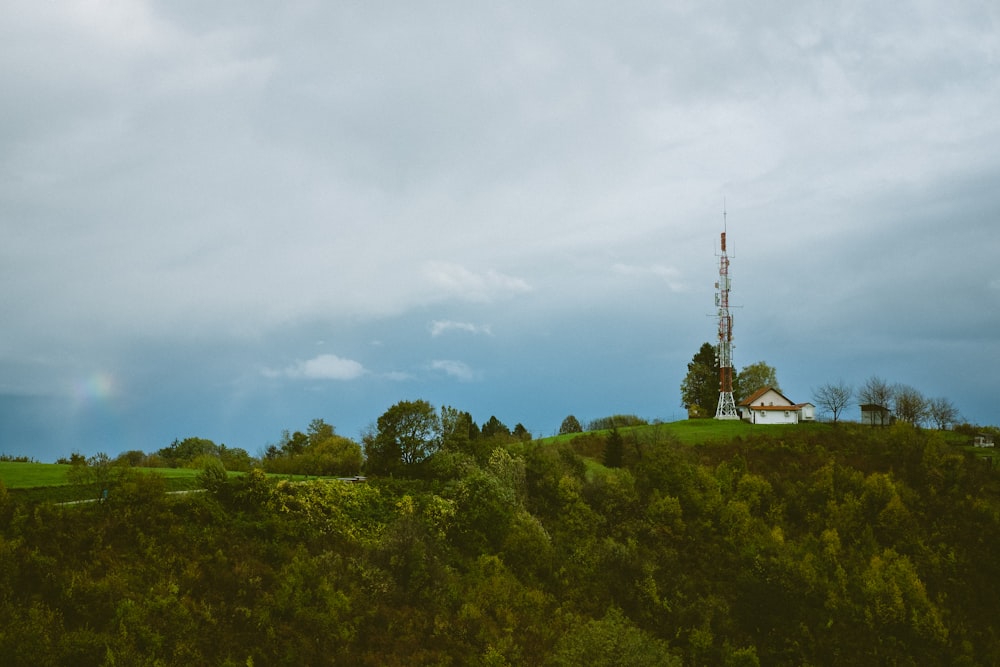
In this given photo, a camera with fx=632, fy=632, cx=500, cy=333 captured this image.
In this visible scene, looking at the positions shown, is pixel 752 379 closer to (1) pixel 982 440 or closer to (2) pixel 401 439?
(1) pixel 982 440

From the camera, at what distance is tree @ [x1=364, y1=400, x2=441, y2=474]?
4566cm

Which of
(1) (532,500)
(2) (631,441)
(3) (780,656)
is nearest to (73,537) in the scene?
(1) (532,500)

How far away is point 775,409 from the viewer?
77.8 m

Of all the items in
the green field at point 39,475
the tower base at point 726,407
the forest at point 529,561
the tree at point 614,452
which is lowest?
the forest at point 529,561

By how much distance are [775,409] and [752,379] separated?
74.4 ft

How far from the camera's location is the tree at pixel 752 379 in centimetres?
9750

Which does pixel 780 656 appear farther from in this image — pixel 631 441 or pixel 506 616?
pixel 631 441

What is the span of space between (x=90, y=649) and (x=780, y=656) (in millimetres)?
37307

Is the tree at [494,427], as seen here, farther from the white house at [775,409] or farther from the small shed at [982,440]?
the small shed at [982,440]

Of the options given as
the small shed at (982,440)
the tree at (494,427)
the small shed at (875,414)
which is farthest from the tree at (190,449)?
the small shed at (982,440)

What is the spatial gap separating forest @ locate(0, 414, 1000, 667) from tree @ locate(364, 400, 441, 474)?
7.9 inches

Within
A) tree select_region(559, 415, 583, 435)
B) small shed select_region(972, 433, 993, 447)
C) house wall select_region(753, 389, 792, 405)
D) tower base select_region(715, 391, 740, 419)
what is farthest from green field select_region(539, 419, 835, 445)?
tree select_region(559, 415, 583, 435)

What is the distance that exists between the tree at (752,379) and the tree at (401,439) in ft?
210

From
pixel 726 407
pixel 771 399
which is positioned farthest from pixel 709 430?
pixel 726 407
